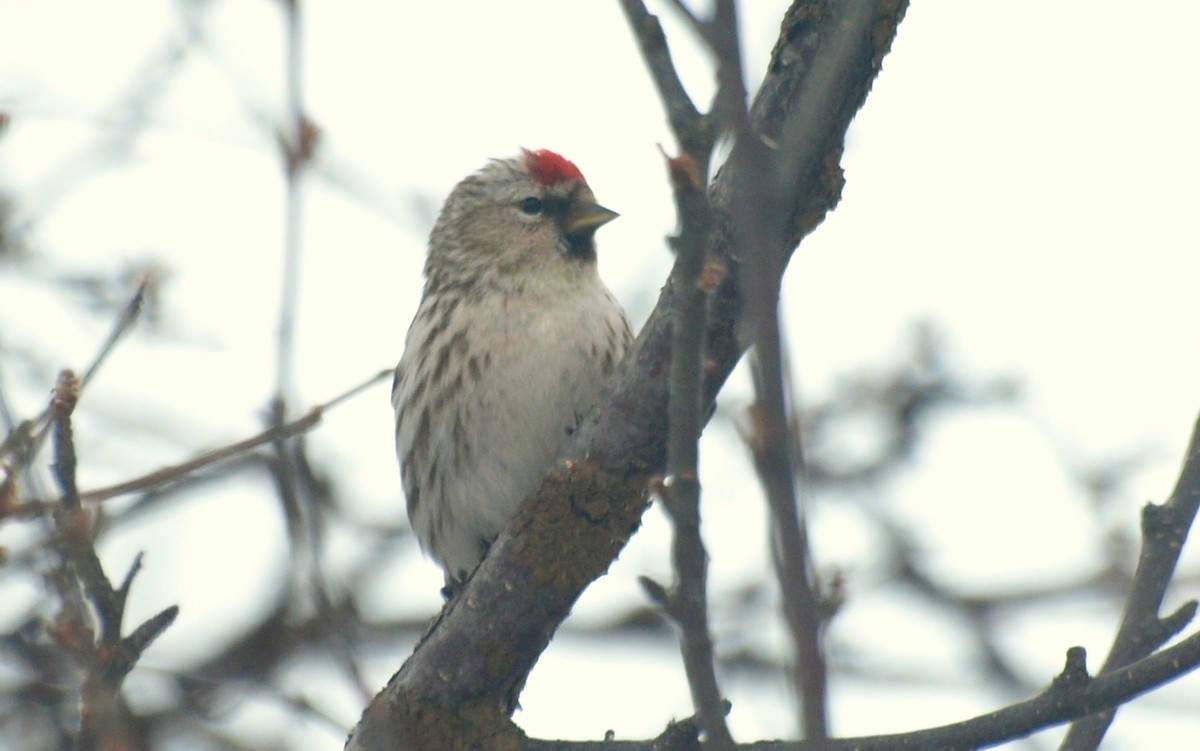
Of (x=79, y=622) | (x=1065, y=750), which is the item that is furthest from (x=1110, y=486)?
(x=79, y=622)

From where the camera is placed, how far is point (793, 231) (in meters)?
2.93

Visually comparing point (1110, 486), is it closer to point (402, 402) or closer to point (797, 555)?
point (402, 402)

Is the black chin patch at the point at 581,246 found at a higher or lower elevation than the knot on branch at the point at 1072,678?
higher

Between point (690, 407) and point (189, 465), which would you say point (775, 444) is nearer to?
point (690, 407)

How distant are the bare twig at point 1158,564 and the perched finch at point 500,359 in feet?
5.46

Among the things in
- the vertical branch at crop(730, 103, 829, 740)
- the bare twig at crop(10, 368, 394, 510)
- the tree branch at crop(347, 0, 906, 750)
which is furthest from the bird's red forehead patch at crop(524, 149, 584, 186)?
the vertical branch at crop(730, 103, 829, 740)

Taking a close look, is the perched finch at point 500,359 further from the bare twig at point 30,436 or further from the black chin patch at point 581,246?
the bare twig at point 30,436

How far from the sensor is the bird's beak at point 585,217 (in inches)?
191

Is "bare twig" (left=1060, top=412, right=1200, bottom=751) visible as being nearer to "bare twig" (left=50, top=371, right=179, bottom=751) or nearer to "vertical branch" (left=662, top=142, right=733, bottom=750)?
"vertical branch" (left=662, top=142, right=733, bottom=750)

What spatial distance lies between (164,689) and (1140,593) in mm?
3310

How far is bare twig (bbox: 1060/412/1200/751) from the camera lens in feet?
8.34

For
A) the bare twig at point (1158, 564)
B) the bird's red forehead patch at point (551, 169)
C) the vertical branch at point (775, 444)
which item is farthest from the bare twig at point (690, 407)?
the bird's red forehead patch at point (551, 169)

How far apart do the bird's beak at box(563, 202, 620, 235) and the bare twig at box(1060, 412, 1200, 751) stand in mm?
2538

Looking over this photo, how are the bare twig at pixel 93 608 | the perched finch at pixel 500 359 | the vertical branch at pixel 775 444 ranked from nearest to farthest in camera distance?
1. the vertical branch at pixel 775 444
2. the bare twig at pixel 93 608
3. the perched finch at pixel 500 359
